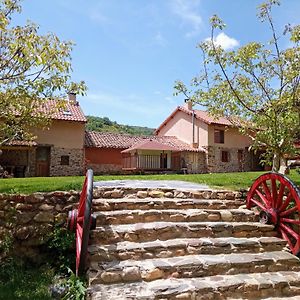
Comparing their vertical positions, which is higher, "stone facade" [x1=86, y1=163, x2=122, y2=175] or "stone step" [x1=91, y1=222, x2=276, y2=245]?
"stone facade" [x1=86, y1=163, x2=122, y2=175]

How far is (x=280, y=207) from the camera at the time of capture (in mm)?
5750

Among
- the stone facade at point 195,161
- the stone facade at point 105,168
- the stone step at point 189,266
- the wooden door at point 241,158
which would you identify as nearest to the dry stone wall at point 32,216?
the stone step at point 189,266

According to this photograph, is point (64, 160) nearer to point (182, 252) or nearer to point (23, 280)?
point (23, 280)

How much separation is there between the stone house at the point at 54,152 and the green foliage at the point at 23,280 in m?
16.5

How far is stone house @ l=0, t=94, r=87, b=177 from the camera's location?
20953 millimetres

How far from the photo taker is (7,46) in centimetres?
694

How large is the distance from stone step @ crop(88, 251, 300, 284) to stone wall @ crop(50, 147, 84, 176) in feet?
61.2

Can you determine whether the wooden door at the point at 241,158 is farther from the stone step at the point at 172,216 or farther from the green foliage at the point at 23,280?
the green foliage at the point at 23,280

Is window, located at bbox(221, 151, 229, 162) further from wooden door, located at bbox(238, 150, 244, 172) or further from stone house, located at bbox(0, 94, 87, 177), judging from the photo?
stone house, located at bbox(0, 94, 87, 177)

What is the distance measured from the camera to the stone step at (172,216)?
5.39m

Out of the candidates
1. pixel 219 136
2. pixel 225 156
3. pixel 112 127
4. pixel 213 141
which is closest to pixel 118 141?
pixel 213 141

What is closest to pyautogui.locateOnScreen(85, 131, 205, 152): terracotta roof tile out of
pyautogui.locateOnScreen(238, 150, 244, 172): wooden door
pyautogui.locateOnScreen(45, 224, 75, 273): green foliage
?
pyautogui.locateOnScreen(238, 150, 244, 172): wooden door

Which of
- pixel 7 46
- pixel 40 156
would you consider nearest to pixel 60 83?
pixel 7 46

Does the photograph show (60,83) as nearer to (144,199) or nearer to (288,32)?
(144,199)
